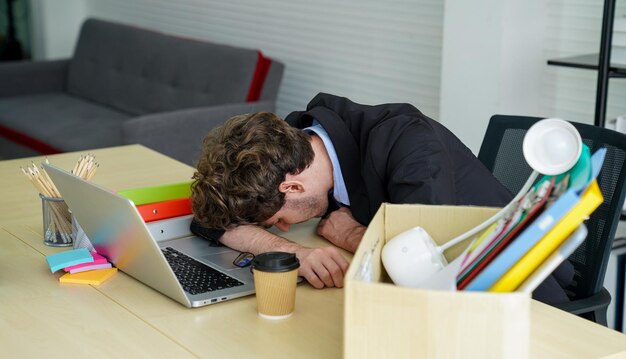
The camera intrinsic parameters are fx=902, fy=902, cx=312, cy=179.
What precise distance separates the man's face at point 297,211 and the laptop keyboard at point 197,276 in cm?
21

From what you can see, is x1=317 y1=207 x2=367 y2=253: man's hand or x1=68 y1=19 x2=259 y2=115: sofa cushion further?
x1=68 y1=19 x2=259 y2=115: sofa cushion

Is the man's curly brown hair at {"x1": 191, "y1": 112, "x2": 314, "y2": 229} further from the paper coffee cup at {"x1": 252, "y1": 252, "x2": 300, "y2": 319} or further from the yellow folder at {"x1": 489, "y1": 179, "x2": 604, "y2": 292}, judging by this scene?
the yellow folder at {"x1": 489, "y1": 179, "x2": 604, "y2": 292}

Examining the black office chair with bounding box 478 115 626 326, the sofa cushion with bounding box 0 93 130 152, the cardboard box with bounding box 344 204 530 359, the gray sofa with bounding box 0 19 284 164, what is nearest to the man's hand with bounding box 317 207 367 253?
the black office chair with bounding box 478 115 626 326

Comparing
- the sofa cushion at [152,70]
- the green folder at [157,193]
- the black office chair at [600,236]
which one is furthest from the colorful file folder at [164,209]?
the sofa cushion at [152,70]

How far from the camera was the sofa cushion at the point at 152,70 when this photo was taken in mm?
4414

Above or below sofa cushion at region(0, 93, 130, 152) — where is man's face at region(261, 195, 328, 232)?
above

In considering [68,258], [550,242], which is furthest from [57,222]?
[550,242]

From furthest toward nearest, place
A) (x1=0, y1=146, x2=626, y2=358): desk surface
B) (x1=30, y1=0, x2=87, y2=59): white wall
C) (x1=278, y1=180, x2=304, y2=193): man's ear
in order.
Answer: (x1=30, y1=0, x2=87, y2=59): white wall, (x1=278, y1=180, x2=304, y2=193): man's ear, (x1=0, y1=146, x2=626, y2=358): desk surface

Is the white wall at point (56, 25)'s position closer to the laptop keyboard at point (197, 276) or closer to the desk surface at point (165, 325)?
the desk surface at point (165, 325)

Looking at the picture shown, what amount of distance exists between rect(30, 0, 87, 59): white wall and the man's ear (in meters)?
4.72

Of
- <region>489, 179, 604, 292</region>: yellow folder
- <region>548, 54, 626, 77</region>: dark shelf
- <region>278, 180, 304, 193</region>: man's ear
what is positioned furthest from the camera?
<region>548, 54, 626, 77</region>: dark shelf

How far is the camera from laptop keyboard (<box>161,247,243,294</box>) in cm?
177

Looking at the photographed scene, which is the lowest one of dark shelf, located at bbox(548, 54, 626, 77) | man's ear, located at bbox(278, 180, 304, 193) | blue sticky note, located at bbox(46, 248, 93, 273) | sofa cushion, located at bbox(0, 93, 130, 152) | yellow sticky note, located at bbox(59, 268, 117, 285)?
sofa cushion, located at bbox(0, 93, 130, 152)

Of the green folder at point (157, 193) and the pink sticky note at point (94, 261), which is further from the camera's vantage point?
the green folder at point (157, 193)
